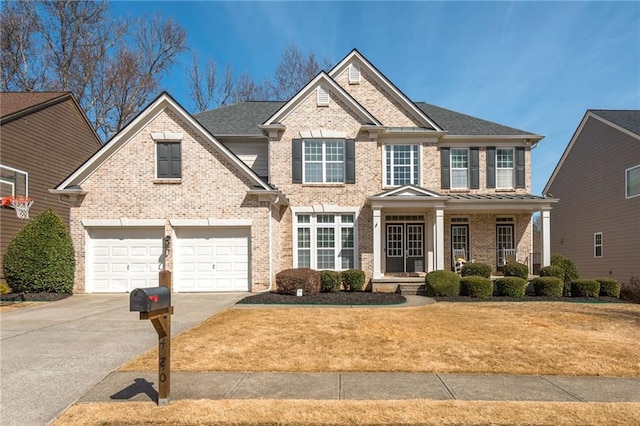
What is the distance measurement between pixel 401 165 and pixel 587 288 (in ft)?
26.7

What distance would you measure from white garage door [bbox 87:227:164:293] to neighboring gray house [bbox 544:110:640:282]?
778 inches

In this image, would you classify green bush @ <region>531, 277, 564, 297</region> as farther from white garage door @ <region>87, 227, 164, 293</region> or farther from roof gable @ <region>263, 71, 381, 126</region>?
white garage door @ <region>87, 227, 164, 293</region>

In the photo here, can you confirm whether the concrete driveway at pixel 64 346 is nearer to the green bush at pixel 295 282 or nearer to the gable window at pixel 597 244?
the green bush at pixel 295 282

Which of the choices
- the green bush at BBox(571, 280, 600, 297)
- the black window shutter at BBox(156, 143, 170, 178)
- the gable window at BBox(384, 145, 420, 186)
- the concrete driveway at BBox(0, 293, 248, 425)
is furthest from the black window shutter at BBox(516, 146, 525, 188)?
the black window shutter at BBox(156, 143, 170, 178)

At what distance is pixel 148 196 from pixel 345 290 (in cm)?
802

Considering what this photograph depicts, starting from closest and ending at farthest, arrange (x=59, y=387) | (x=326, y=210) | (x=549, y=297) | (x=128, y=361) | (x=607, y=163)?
(x=59, y=387)
(x=128, y=361)
(x=549, y=297)
(x=326, y=210)
(x=607, y=163)

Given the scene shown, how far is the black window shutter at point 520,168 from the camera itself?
17750 millimetres

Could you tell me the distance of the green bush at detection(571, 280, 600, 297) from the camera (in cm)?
1399

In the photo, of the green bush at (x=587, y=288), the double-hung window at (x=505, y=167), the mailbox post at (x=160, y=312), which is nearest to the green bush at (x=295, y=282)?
the mailbox post at (x=160, y=312)

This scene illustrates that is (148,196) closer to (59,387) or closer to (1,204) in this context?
(1,204)

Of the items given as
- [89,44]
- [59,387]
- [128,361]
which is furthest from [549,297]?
[89,44]

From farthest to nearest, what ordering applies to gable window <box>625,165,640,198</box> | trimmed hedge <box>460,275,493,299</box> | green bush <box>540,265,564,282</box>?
gable window <box>625,165,640,198</box>
green bush <box>540,265,564,282</box>
trimmed hedge <box>460,275,493,299</box>

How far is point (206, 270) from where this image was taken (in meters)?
14.5

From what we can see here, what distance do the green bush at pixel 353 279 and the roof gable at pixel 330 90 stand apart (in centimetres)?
598
